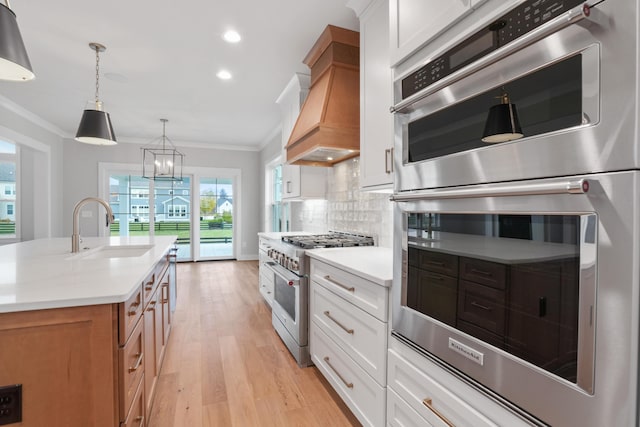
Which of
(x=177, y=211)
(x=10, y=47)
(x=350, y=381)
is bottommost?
(x=350, y=381)

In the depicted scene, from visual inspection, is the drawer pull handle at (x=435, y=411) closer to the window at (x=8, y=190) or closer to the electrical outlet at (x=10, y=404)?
the electrical outlet at (x=10, y=404)

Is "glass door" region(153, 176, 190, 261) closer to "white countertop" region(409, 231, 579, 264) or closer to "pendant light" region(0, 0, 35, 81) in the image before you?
"pendant light" region(0, 0, 35, 81)

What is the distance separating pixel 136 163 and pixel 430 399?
6892mm

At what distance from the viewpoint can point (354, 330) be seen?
1714 millimetres

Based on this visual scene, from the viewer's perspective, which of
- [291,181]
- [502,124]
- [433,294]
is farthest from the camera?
[291,181]

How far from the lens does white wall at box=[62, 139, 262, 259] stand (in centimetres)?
605

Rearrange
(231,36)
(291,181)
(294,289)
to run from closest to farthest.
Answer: (294,289), (231,36), (291,181)

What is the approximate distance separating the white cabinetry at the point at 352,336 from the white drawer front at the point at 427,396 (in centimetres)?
10

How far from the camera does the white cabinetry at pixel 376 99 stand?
186cm

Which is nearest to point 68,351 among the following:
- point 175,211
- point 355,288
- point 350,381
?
point 355,288

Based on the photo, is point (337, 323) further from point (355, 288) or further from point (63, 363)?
point (63, 363)

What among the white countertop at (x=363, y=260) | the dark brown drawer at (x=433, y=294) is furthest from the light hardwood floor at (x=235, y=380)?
the dark brown drawer at (x=433, y=294)

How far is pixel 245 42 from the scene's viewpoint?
2.70 metres

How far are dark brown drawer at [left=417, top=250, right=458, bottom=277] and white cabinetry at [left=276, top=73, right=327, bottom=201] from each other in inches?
96.6
